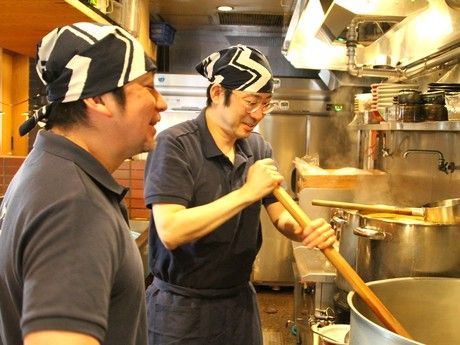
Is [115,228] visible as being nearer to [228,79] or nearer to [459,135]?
[228,79]

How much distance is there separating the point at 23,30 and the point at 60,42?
1.89 meters

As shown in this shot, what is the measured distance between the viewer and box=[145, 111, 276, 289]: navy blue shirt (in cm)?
146

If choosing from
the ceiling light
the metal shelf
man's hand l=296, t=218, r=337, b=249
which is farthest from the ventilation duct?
man's hand l=296, t=218, r=337, b=249

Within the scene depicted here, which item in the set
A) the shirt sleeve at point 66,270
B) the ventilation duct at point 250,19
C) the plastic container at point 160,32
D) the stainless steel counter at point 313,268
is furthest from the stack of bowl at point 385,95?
the plastic container at point 160,32

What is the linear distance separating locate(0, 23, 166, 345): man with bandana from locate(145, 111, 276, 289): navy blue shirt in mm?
507

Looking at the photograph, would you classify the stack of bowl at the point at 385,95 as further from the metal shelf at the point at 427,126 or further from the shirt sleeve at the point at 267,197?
the shirt sleeve at the point at 267,197

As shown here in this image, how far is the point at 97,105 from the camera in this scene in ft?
2.73

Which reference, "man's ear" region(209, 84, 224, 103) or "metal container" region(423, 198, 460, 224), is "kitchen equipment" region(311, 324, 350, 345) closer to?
"metal container" region(423, 198, 460, 224)

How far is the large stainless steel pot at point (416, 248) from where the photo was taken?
1.41m

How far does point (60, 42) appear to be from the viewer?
2.73ft

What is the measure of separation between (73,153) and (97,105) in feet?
0.30

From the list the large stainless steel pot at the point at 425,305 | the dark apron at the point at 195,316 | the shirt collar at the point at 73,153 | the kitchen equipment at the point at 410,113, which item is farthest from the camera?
the kitchen equipment at the point at 410,113

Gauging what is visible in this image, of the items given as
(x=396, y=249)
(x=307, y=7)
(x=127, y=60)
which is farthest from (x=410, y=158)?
(x=127, y=60)

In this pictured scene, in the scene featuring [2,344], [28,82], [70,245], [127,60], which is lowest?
[2,344]
